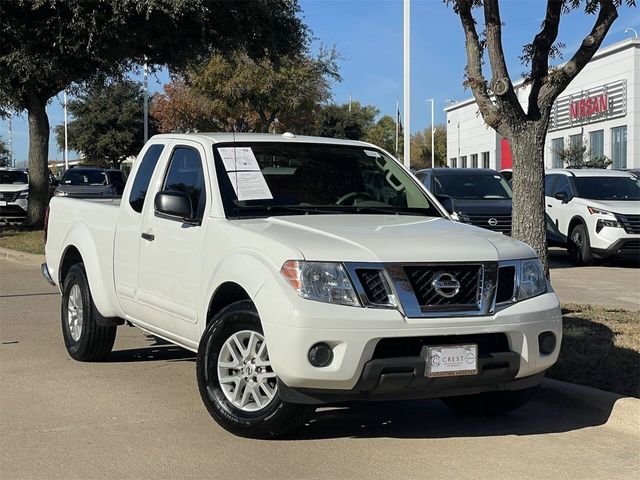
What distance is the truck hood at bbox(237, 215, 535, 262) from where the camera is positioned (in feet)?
14.9

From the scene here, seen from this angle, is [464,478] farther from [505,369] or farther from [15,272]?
[15,272]

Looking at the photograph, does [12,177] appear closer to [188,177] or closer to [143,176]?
[143,176]

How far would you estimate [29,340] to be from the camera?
8.11m

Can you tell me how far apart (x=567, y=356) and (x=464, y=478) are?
2.67 m

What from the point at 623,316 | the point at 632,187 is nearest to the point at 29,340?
the point at 623,316

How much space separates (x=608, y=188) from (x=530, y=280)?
11926 millimetres

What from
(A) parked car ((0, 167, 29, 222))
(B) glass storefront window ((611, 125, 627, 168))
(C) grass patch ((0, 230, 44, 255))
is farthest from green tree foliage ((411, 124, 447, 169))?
(C) grass patch ((0, 230, 44, 255))

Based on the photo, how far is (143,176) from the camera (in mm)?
6578

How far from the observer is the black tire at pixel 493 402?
18.0ft

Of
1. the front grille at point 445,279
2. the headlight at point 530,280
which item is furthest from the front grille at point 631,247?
the front grille at point 445,279

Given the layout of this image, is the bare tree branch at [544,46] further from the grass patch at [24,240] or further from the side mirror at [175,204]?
the grass patch at [24,240]

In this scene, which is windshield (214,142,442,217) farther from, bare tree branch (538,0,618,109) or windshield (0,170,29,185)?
windshield (0,170,29,185)

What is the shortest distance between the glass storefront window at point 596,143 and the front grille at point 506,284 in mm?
42035

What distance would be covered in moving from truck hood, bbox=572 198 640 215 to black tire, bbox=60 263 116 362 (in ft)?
34.4
